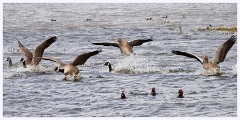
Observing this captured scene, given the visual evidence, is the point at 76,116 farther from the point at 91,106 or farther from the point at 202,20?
the point at 202,20

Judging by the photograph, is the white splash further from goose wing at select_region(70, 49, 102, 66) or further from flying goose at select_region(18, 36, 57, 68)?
flying goose at select_region(18, 36, 57, 68)

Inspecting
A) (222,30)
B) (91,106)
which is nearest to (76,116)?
(91,106)

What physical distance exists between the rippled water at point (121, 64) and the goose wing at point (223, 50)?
0.34ft

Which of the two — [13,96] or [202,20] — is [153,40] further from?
[13,96]

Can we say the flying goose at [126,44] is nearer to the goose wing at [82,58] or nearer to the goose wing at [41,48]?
the goose wing at [82,58]

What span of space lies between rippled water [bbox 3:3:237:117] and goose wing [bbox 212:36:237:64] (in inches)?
4.1

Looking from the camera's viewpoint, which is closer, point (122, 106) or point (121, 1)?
point (122, 106)

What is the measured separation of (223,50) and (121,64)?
212cm

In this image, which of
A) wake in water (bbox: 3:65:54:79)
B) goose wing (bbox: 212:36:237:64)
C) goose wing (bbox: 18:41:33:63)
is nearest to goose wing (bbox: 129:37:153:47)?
goose wing (bbox: 212:36:237:64)

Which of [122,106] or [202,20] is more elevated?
[202,20]

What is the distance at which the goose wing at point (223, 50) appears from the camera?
18.0 m

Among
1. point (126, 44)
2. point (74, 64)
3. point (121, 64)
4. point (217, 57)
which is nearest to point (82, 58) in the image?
point (74, 64)

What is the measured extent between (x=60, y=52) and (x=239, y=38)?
3707 millimetres

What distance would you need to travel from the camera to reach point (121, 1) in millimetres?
18484
